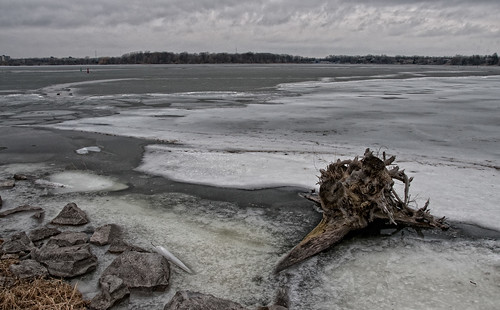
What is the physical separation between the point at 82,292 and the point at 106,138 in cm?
859

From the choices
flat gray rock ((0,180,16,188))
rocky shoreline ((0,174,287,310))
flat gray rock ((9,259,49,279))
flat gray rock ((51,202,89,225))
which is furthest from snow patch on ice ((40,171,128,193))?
flat gray rock ((9,259,49,279))

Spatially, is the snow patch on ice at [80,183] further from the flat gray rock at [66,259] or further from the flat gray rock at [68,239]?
the flat gray rock at [66,259]

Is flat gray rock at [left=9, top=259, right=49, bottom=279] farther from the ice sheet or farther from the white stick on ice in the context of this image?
the ice sheet

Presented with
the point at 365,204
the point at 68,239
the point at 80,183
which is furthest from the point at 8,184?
the point at 365,204

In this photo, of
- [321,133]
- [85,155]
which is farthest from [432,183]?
[85,155]

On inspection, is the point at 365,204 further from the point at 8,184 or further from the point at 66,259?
the point at 8,184

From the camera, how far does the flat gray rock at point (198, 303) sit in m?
3.75

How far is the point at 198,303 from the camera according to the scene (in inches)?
149

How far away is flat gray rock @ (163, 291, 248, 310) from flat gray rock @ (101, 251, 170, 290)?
60cm

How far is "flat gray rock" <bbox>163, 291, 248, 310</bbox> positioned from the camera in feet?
12.3

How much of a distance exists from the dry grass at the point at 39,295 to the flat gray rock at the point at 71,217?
1604mm

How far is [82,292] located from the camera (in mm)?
4336

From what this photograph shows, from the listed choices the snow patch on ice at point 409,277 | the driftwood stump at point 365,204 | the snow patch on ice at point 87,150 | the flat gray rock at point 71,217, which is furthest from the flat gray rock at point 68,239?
the snow patch on ice at point 87,150

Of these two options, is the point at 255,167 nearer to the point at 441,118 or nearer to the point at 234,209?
the point at 234,209
